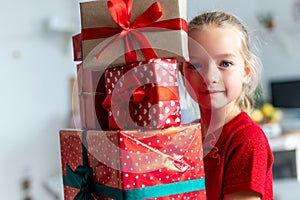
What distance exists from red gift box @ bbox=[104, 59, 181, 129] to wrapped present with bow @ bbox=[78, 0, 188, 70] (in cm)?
1

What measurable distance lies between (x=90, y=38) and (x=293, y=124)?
2.64 metres

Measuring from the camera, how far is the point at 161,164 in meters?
0.60

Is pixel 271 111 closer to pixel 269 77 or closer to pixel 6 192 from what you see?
pixel 269 77

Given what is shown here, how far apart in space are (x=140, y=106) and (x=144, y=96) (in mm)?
15

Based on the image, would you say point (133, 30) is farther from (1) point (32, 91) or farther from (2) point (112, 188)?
(1) point (32, 91)

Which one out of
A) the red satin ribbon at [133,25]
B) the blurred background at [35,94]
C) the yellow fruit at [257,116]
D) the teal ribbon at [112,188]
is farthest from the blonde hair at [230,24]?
the yellow fruit at [257,116]

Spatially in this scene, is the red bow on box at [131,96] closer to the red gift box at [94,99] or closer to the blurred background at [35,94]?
the red gift box at [94,99]

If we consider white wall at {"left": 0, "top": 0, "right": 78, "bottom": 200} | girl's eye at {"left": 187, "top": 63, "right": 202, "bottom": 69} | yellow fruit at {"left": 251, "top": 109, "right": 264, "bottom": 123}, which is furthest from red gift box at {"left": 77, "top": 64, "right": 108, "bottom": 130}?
yellow fruit at {"left": 251, "top": 109, "right": 264, "bottom": 123}

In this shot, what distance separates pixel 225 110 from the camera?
74cm

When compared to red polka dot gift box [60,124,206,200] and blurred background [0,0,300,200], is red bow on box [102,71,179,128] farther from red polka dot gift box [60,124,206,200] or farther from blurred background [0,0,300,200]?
blurred background [0,0,300,200]

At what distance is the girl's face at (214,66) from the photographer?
0.68m

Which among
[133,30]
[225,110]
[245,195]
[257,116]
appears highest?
[133,30]

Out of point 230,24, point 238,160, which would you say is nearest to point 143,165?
point 238,160

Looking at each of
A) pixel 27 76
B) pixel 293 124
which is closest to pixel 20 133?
pixel 27 76
